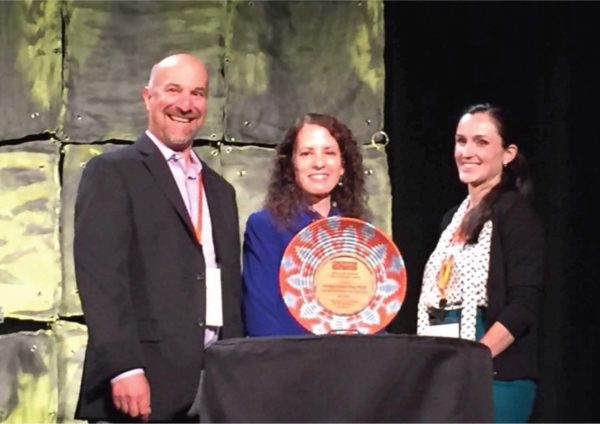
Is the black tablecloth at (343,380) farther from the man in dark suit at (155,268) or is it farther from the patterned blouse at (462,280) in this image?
the patterned blouse at (462,280)

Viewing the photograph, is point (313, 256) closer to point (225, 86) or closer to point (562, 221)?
point (225, 86)

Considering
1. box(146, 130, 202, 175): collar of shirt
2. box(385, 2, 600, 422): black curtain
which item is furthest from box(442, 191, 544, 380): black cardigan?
box(146, 130, 202, 175): collar of shirt

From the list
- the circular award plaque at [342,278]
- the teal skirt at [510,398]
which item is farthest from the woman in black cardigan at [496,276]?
the circular award plaque at [342,278]

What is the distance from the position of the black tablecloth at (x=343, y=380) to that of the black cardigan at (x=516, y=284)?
0.89 metres

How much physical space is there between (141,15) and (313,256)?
4.32ft

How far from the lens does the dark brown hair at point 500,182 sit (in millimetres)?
2963

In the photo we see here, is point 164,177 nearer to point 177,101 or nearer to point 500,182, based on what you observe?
point 177,101

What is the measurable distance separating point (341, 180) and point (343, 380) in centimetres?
92

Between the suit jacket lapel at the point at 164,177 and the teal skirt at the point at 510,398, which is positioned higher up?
the suit jacket lapel at the point at 164,177

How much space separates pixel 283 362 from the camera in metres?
1.97

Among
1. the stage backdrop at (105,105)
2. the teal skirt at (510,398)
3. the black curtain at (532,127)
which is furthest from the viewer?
the black curtain at (532,127)

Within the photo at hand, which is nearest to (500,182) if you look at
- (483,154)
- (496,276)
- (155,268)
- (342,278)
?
(483,154)

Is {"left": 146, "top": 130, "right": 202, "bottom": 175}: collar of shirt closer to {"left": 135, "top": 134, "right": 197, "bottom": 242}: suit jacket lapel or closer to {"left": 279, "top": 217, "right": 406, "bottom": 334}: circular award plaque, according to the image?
{"left": 135, "top": 134, "right": 197, "bottom": 242}: suit jacket lapel

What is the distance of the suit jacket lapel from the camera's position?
8.39ft
